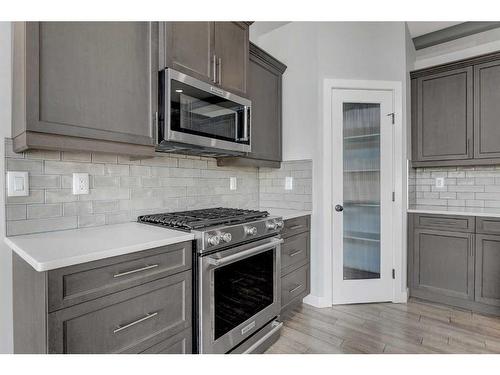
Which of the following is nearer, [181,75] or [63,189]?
[63,189]

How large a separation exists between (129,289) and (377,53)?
2884 millimetres

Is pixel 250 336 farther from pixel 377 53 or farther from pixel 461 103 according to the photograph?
→ pixel 461 103

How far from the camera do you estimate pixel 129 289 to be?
4.02 feet

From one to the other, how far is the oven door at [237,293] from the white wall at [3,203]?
0.93m

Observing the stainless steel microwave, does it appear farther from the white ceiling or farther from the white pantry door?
the white ceiling

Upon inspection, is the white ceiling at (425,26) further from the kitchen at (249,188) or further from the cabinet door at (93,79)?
the cabinet door at (93,79)

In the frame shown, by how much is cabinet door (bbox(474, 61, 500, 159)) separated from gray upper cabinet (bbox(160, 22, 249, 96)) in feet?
7.51

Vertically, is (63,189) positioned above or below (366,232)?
above

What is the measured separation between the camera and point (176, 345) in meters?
1.43

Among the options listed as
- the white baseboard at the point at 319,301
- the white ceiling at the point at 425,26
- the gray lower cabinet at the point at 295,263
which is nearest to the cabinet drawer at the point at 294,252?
the gray lower cabinet at the point at 295,263

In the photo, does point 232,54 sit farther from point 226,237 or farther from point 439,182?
point 439,182

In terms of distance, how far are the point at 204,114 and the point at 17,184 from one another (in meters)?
1.08

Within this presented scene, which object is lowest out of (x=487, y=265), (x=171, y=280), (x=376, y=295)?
(x=376, y=295)
